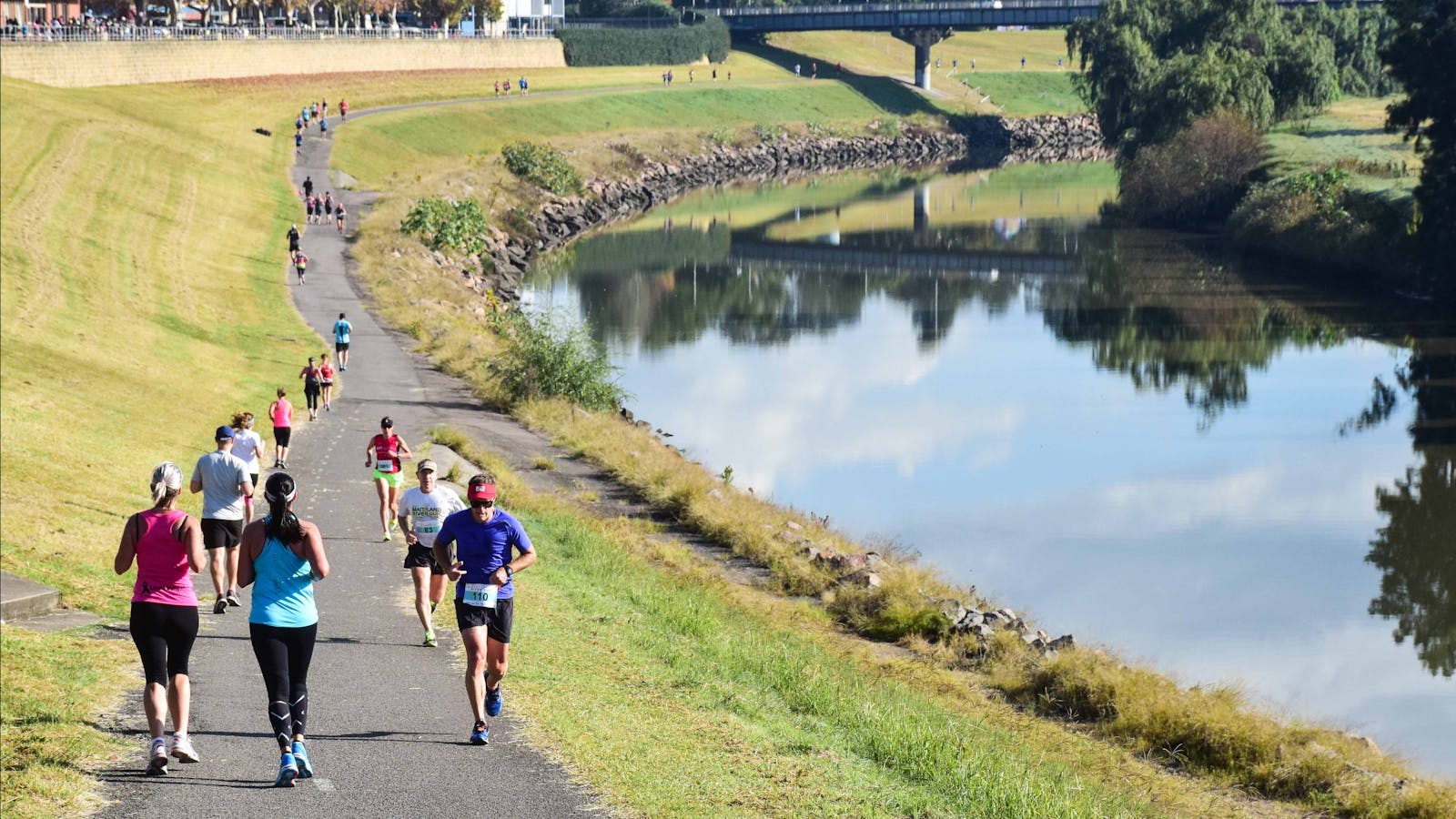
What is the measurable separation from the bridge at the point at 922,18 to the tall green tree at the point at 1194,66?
4234 centimetres

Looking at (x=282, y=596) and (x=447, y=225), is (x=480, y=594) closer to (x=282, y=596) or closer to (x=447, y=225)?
(x=282, y=596)

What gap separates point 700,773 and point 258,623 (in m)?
3.82

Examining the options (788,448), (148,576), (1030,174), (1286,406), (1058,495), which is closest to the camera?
(148,576)

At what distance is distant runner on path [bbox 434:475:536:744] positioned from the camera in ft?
44.0

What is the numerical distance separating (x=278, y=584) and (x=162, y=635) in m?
1.02

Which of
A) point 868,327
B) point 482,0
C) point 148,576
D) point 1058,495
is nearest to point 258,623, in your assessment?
point 148,576

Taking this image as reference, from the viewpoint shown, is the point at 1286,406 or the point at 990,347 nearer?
the point at 1286,406

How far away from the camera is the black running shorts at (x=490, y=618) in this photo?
13586 millimetres

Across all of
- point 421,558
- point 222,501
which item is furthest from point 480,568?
point 222,501

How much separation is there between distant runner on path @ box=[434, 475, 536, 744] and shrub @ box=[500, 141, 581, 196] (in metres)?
83.0

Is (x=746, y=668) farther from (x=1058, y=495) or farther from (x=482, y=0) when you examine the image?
(x=482, y=0)

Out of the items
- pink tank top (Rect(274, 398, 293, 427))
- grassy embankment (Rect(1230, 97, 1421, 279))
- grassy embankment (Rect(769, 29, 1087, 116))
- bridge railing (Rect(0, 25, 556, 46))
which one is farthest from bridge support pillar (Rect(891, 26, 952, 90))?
pink tank top (Rect(274, 398, 293, 427))

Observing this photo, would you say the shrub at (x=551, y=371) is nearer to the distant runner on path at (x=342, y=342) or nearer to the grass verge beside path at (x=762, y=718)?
the distant runner on path at (x=342, y=342)

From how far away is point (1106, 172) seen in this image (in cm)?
12744
